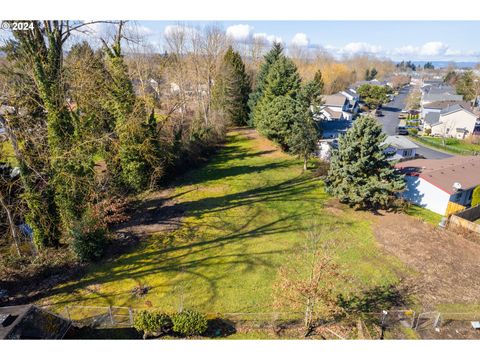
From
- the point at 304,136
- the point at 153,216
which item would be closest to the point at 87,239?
the point at 153,216

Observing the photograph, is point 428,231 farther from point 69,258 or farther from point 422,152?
point 422,152

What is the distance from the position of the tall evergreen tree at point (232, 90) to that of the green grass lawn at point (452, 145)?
28758mm

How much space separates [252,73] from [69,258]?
51868mm

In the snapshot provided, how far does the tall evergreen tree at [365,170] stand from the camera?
66.5ft

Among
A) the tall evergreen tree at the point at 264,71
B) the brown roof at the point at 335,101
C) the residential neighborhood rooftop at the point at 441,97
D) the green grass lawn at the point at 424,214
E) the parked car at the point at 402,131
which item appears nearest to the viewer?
the green grass lawn at the point at 424,214

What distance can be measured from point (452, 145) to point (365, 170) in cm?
3140

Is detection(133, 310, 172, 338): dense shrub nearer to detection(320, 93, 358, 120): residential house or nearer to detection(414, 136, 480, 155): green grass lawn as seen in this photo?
detection(414, 136, 480, 155): green grass lawn

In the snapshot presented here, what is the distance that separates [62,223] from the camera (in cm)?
1573

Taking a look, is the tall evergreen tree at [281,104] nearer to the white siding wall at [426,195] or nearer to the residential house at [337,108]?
the white siding wall at [426,195]

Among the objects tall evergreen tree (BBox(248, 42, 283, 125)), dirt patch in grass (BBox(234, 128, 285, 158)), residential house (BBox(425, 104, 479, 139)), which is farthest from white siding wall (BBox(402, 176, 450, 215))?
residential house (BBox(425, 104, 479, 139))

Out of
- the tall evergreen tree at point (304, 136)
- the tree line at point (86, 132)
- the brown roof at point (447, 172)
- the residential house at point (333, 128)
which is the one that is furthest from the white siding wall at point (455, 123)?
the tall evergreen tree at point (304, 136)

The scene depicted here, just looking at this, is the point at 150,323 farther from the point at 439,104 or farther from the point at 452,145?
the point at 439,104

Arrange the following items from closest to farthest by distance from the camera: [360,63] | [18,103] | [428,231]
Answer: [18,103] < [428,231] < [360,63]

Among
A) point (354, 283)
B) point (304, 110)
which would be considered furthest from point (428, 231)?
point (304, 110)
